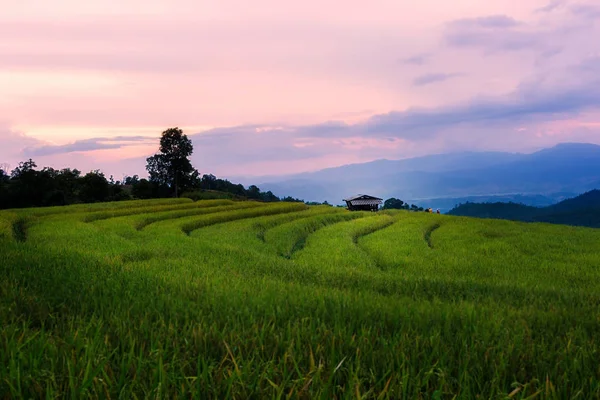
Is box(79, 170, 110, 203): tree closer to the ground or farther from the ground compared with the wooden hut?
farther from the ground

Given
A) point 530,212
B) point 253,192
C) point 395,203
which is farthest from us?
point 530,212

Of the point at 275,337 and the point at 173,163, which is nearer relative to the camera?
the point at 275,337

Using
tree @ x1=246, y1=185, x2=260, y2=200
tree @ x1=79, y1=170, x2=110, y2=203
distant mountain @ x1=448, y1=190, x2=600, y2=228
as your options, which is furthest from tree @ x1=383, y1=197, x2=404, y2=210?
distant mountain @ x1=448, y1=190, x2=600, y2=228

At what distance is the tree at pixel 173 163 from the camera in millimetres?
53719

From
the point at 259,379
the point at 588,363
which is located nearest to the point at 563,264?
the point at 588,363

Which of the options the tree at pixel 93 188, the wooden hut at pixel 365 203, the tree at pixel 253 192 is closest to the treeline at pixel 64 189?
the tree at pixel 93 188

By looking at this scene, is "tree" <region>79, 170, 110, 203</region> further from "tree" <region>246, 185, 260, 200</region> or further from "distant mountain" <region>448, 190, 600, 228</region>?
"distant mountain" <region>448, 190, 600, 228</region>

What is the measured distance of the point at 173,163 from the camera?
5403 cm

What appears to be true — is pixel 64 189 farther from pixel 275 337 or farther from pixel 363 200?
pixel 275 337

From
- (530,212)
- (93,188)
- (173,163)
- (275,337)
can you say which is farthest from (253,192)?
(530,212)

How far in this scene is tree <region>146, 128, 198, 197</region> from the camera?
53.7m

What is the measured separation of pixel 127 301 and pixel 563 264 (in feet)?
37.4

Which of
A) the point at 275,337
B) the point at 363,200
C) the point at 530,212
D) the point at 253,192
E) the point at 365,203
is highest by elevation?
the point at 253,192

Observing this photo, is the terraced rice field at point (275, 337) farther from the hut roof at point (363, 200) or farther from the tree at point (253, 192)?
the tree at point (253, 192)
